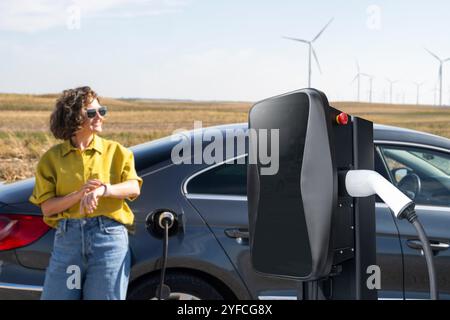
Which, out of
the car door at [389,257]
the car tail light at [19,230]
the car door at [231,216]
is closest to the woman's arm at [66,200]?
the car tail light at [19,230]

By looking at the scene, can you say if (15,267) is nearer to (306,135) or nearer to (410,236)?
(410,236)

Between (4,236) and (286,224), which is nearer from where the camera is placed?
(286,224)

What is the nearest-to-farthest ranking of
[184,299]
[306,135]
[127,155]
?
[306,135]
[127,155]
[184,299]

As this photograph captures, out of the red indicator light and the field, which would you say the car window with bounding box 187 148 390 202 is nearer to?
the field

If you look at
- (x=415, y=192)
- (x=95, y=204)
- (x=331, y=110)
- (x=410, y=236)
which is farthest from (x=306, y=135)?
(x=415, y=192)

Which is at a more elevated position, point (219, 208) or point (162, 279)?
point (219, 208)

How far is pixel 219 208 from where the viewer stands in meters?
3.82

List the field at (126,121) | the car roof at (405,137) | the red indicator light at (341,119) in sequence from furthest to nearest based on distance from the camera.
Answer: the field at (126,121)
the car roof at (405,137)
the red indicator light at (341,119)

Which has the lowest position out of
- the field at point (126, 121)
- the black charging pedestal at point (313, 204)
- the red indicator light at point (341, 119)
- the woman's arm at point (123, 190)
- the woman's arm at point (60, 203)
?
the field at point (126, 121)

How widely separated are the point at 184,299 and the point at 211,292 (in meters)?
0.17

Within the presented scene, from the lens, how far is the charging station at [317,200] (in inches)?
56.9

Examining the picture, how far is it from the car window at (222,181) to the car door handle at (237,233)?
0.23 m

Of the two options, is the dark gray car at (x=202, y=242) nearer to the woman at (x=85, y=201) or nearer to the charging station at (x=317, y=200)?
the woman at (x=85, y=201)

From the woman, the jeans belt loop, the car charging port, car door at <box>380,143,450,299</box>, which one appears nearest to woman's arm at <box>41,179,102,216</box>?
the woman
